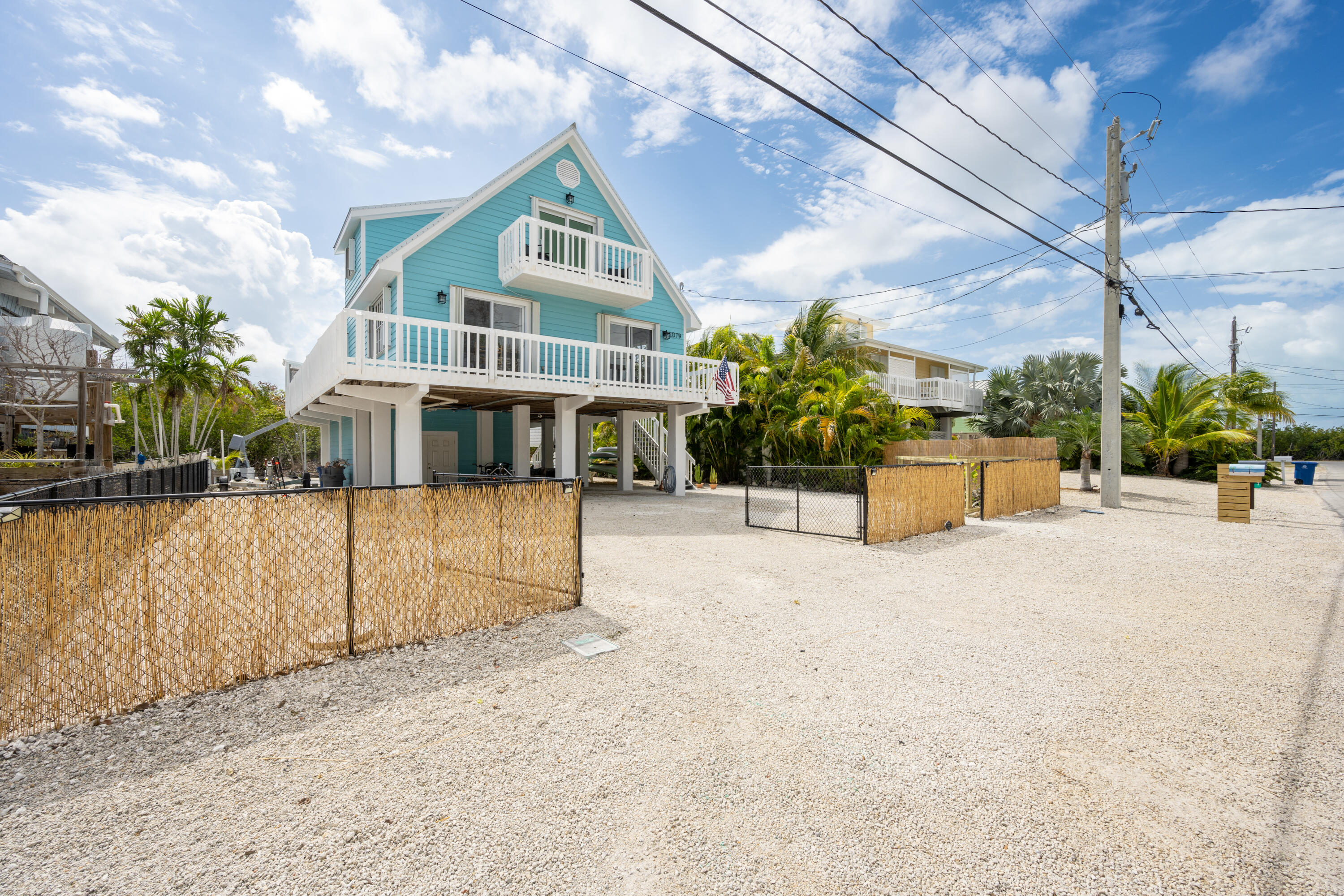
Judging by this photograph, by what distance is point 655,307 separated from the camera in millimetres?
16500

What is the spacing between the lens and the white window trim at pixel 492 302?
1298 centimetres

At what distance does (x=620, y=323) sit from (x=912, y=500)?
366 inches

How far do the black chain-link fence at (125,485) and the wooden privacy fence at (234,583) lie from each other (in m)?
0.38

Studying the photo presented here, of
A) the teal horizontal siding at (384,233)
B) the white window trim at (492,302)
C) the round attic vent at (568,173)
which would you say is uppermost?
the round attic vent at (568,173)

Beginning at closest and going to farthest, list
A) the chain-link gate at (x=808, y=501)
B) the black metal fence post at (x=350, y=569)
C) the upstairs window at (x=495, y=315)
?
1. the black metal fence post at (x=350, y=569)
2. the chain-link gate at (x=808, y=501)
3. the upstairs window at (x=495, y=315)

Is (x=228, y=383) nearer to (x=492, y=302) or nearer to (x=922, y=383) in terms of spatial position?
(x=492, y=302)

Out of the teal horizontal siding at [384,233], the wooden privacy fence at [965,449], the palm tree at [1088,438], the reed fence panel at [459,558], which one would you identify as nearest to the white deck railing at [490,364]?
the teal horizontal siding at [384,233]

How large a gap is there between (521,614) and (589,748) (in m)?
2.32

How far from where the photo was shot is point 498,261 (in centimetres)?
1371

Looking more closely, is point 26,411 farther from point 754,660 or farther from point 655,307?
point 754,660

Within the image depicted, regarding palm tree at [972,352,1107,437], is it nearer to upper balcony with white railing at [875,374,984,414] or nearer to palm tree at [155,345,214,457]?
upper balcony with white railing at [875,374,984,414]

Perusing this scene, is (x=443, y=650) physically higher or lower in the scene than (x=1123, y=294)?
lower

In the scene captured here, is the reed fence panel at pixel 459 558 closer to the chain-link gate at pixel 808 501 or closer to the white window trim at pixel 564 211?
the chain-link gate at pixel 808 501

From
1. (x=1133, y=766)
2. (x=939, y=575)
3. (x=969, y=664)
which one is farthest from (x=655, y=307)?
(x=1133, y=766)
